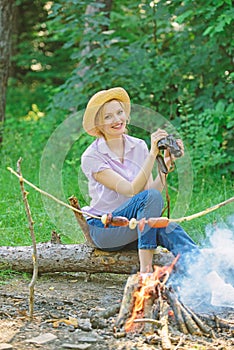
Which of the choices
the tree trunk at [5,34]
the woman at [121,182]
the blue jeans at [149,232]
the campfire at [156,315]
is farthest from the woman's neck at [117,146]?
the tree trunk at [5,34]

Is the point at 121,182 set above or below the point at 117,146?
below

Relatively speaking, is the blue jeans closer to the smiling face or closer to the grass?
the smiling face

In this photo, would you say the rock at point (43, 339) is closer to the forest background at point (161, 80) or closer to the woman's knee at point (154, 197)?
the woman's knee at point (154, 197)

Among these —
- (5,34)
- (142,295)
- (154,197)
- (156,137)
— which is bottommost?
(142,295)

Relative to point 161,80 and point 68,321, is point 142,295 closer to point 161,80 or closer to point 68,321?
point 68,321

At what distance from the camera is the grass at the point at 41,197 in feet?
16.8

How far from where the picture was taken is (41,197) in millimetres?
6020

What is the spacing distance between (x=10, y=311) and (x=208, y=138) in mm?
3895

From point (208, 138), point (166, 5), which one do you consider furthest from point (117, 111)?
point (166, 5)

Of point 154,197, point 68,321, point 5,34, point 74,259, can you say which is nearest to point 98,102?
point 154,197

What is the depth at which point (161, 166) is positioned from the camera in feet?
12.7

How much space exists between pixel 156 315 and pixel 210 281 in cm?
69

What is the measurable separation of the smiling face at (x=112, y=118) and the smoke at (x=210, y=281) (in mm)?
890

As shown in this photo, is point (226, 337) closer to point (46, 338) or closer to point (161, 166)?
point (46, 338)
